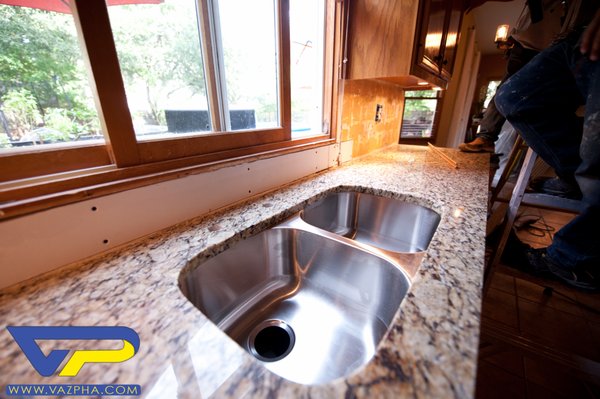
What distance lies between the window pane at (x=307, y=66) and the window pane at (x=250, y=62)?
0.16 meters

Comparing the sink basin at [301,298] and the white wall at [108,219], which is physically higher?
the white wall at [108,219]

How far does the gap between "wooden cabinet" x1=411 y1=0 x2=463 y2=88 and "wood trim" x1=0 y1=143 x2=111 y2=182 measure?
1.29m

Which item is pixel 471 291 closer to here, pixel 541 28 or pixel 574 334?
pixel 574 334

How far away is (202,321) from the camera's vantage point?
1.09ft

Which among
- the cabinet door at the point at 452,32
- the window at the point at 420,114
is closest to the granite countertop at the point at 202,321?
the cabinet door at the point at 452,32

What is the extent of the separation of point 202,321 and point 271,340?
0.34 metres

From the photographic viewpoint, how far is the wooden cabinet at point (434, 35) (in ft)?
3.44

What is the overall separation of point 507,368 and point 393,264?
1140 mm

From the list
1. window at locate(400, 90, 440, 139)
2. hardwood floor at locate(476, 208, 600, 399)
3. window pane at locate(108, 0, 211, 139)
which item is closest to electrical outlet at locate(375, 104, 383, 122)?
hardwood floor at locate(476, 208, 600, 399)

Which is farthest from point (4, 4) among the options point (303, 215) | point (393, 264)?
point (393, 264)

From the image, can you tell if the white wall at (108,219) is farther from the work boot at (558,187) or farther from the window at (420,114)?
the window at (420,114)

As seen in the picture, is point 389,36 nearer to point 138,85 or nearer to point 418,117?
point 138,85

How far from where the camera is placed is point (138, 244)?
544mm

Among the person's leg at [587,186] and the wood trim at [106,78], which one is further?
the person's leg at [587,186]
